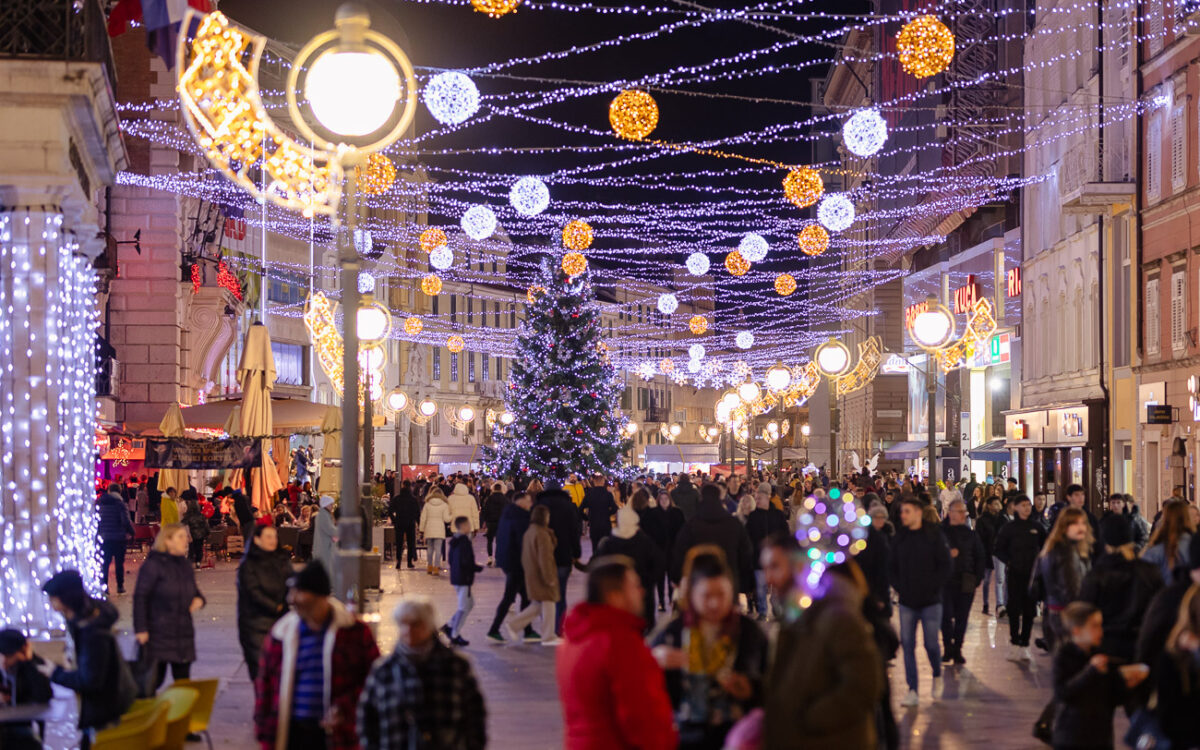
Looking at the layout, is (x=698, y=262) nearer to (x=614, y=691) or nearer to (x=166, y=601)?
(x=166, y=601)

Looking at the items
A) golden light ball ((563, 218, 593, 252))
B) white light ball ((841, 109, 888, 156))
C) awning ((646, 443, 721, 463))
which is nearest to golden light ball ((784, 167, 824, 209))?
white light ball ((841, 109, 888, 156))

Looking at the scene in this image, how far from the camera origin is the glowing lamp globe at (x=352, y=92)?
10438 millimetres

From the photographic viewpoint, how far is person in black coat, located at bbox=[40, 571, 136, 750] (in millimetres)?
9961

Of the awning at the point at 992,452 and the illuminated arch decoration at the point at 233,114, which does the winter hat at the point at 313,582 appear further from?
the awning at the point at 992,452

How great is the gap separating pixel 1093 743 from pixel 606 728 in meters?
3.22

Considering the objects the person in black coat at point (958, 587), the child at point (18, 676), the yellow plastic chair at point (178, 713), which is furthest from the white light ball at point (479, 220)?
the child at point (18, 676)

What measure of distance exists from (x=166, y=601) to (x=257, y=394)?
65.9 ft

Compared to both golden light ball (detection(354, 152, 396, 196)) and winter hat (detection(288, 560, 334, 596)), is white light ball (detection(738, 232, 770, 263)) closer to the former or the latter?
golden light ball (detection(354, 152, 396, 196))

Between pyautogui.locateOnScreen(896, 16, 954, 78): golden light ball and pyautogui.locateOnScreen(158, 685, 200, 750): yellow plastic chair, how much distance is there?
14608 millimetres

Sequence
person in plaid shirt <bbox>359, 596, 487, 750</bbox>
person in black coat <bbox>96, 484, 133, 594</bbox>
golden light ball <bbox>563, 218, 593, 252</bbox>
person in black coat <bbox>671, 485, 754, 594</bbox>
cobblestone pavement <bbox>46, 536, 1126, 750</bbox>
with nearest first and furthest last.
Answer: person in plaid shirt <bbox>359, 596, 487, 750</bbox>, cobblestone pavement <bbox>46, 536, 1126, 750</bbox>, person in black coat <bbox>671, 485, 754, 594</bbox>, person in black coat <bbox>96, 484, 133, 594</bbox>, golden light ball <bbox>563, 218, 593, 252</bbox>

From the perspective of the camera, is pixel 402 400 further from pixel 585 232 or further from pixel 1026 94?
pixel 1026 94

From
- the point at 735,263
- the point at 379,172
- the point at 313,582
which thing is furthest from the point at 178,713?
the point at 735,263

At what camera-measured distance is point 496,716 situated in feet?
45.6

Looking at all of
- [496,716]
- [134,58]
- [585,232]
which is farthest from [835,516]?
[134,58]
